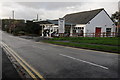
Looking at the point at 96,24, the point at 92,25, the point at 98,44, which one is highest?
the point at 96,24

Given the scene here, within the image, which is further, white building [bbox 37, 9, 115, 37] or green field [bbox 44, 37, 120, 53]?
white building [bbox 37, 9, 115, 37]

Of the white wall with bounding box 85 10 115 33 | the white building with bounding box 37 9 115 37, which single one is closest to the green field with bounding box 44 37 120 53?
the white building with bounding box 37 9 115 37

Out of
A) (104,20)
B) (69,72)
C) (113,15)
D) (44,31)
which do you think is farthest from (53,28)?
(69,72)

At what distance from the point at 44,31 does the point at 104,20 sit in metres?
15.8

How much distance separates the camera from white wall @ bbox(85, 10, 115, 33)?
3102 cm

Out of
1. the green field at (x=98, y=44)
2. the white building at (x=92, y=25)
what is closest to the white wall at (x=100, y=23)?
the white building at (x=92, y=25)

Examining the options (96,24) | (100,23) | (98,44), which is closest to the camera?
(98,44)

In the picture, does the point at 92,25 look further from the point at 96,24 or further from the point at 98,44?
the point at 98,44

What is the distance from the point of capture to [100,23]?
1280 inches

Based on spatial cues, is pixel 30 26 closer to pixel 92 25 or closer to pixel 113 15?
pixel 92 25

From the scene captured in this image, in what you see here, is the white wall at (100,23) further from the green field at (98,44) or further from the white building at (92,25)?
the green field at (98,44)

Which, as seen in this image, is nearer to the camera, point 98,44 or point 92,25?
point 98,44

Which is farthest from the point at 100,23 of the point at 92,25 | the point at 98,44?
the point at 98,44

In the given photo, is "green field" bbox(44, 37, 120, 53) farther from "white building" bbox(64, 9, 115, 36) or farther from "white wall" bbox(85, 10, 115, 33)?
"white wall" bbox(85, 10, 115, 33)
